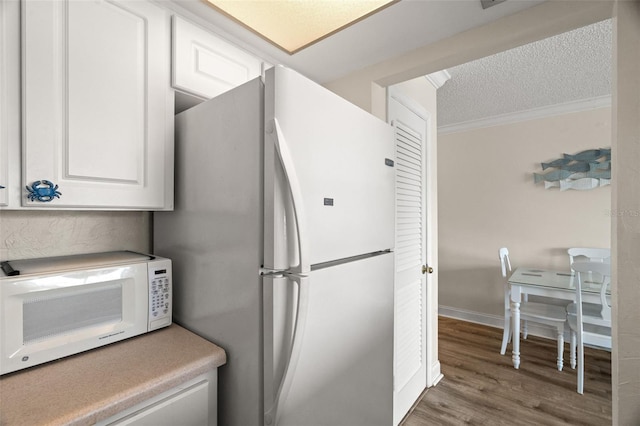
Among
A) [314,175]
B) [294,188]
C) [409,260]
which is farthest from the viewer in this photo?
[409,260]

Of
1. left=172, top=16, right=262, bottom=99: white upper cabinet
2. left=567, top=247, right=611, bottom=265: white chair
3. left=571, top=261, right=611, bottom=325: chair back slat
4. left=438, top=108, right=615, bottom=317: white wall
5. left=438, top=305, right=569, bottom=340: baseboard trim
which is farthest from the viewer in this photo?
left=438, top=305, right=569, bottom=340: baseboard trim

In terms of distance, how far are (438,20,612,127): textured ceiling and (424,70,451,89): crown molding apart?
0.16 ft

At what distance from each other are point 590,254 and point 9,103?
422cm

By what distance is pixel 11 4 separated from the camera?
3.07ft

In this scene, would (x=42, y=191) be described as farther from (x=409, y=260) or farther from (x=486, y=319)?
(x=486, y=319)

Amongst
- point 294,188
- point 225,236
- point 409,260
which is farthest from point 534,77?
point 225,236

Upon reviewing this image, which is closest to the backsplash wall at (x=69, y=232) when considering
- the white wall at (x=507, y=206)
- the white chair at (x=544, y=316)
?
the white chair at (x=544, y=316)

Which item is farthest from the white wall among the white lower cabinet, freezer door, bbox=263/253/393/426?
the white lower cabinet

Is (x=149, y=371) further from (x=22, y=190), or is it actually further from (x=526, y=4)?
(x=526, y=4)

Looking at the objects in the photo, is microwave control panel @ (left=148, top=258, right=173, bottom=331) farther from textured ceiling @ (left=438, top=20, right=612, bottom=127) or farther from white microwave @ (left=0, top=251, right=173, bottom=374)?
textured ceiling @ (left=438, top=20, right=612, bottom=127)

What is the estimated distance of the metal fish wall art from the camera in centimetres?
297

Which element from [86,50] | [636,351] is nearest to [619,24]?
[636,351]

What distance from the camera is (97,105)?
3.60 ft

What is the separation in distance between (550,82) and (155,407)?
3.46 m
